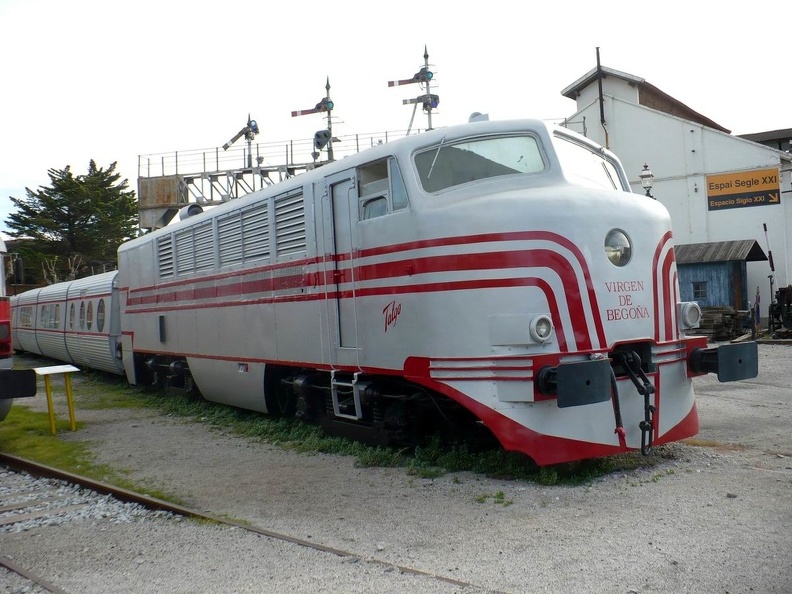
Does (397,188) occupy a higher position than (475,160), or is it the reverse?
(475,160)

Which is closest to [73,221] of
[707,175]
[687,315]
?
[707,175]

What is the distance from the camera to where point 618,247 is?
6590 mm

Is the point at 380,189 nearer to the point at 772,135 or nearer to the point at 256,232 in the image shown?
the point at 256,232

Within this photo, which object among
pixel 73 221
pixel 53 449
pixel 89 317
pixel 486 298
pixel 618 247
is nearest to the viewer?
pixel 486 298

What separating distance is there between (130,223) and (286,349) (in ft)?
136

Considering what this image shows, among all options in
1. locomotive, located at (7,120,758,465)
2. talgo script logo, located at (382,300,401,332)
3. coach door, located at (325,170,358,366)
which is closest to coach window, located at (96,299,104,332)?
locomotive, located at (7,120,758,465)

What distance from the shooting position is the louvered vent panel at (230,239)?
988 cm

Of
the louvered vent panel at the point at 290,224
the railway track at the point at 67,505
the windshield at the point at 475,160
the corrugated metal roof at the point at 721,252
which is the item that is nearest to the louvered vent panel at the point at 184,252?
the louvered vent panel at the point at 290,224

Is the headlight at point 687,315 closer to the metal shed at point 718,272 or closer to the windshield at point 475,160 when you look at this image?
the windshield at point 475,160

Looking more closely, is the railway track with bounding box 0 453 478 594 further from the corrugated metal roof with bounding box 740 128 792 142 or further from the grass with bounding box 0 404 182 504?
the corrugated metal roof with bounding box 740 128 792 142

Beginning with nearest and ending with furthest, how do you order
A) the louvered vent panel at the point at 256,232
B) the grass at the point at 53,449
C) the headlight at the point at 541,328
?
the headlight at the point at 541,328 → the grass at the point at 53,449 → the louvered vent panel at the point at 256,232

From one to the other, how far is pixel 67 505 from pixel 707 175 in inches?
1027

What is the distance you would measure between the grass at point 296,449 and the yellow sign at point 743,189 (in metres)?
21.5

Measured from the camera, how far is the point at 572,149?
7.59 meters
